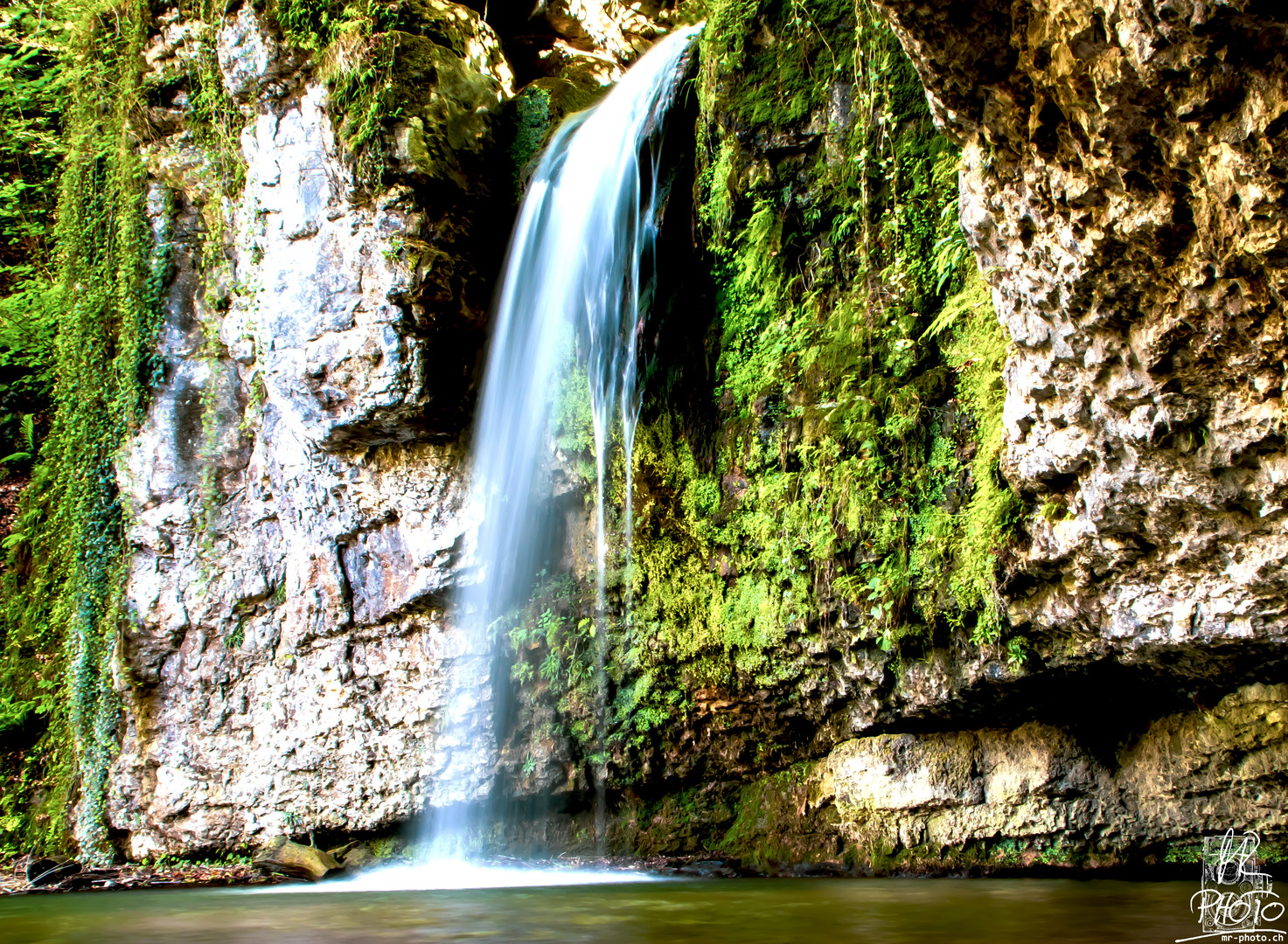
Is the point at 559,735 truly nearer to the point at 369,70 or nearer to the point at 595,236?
the point at 595,236

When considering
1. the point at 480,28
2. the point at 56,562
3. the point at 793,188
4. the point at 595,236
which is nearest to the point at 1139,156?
the point at 793,188

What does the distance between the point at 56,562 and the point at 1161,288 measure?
10.5 m

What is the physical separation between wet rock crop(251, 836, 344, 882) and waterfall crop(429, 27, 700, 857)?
91 cm

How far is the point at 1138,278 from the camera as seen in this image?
12.8 feet

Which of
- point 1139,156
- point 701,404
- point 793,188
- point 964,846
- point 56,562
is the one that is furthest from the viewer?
point 56,562

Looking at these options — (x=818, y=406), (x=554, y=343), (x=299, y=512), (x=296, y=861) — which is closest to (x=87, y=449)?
(x=299, y=512)

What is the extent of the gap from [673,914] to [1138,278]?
12.3 feet

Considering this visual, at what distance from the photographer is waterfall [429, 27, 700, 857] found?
6.96 m

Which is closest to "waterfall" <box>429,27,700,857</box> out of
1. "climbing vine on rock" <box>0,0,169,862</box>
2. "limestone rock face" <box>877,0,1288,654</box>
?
"limestone rock face" <box>877,0,1288,654</box>

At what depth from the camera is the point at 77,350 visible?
30.0ft

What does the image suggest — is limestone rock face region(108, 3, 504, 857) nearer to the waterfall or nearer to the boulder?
the waterfall

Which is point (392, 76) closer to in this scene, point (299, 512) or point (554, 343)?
point (554, 343)

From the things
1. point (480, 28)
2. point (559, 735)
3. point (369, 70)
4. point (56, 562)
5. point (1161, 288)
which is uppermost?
point (480, 28)

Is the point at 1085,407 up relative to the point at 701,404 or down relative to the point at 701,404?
down
